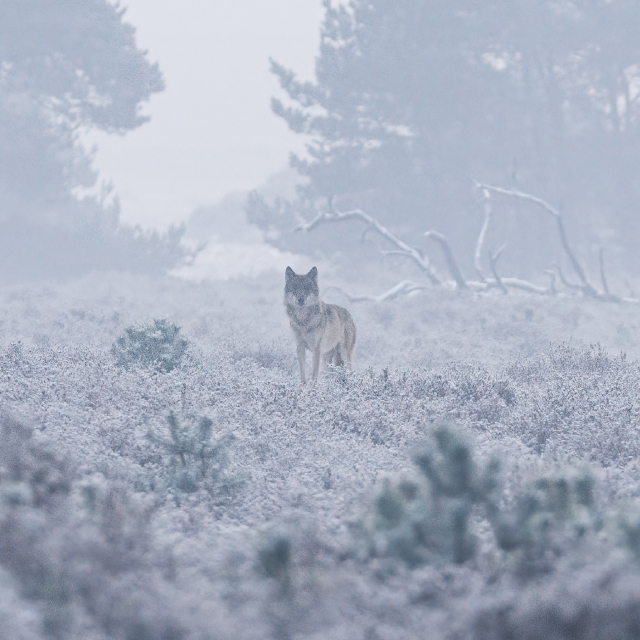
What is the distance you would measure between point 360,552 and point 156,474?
6.92ft

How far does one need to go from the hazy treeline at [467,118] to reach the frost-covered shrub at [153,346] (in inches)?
840

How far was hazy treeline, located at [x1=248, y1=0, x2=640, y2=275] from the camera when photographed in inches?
1222

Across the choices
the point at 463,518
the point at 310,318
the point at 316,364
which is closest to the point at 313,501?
the point at 463,518

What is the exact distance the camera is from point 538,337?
15.3m

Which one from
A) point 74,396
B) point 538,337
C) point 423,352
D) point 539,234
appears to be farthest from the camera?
point 539,234

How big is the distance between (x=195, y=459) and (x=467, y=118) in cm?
2853

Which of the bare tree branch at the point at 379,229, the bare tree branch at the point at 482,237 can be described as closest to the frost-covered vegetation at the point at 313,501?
the bare tree branch at the point at 379,229

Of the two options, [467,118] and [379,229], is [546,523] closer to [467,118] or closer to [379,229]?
[379,229]

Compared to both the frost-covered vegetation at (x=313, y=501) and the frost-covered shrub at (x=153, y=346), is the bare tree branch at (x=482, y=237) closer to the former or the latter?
the frost-covered vegetation at (x=313, y=501)

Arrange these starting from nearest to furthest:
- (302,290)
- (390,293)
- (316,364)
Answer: (316,364)
(302,290)
(390,293)

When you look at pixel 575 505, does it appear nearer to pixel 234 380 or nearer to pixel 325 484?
pixel 325 484

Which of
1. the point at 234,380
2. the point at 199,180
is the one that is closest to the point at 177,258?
the point at 234,380

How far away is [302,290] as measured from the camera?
9.87 meters

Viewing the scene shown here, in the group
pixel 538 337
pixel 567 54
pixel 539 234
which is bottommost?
pixel 538 337
